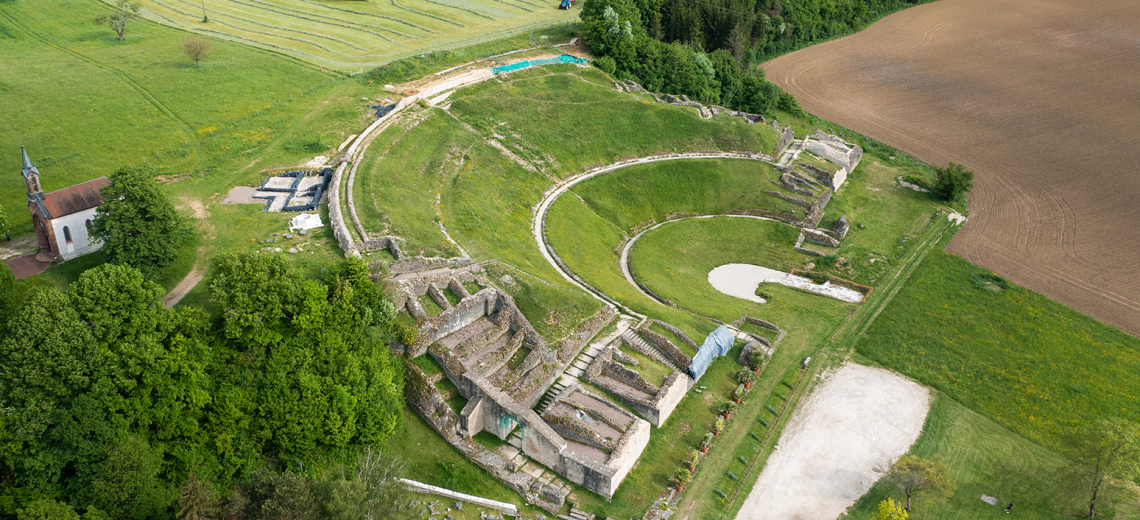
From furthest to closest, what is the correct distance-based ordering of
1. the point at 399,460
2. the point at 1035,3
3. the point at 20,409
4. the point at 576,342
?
the point at 1035,3 < the point at 576,342 < the point at 399,460 < the point at 20,409

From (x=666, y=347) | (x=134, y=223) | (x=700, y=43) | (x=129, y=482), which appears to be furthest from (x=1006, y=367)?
(x=700, y=43)

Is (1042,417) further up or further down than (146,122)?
further down

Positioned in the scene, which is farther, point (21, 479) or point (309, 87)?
point (309, 87)

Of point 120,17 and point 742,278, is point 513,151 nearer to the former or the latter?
point 742,278

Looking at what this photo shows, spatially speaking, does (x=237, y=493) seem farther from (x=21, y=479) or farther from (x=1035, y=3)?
(x=1035, y=3)

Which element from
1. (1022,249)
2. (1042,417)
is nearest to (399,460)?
(1042,417)

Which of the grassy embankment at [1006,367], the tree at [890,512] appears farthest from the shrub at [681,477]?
the tree at [890,512]

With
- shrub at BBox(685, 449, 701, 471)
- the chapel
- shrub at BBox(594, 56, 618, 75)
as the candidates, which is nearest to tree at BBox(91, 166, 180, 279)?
the chapel

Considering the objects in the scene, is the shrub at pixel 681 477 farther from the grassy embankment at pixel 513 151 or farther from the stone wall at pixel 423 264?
the stone wall at pixel 423 264

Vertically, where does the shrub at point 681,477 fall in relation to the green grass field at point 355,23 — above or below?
below
